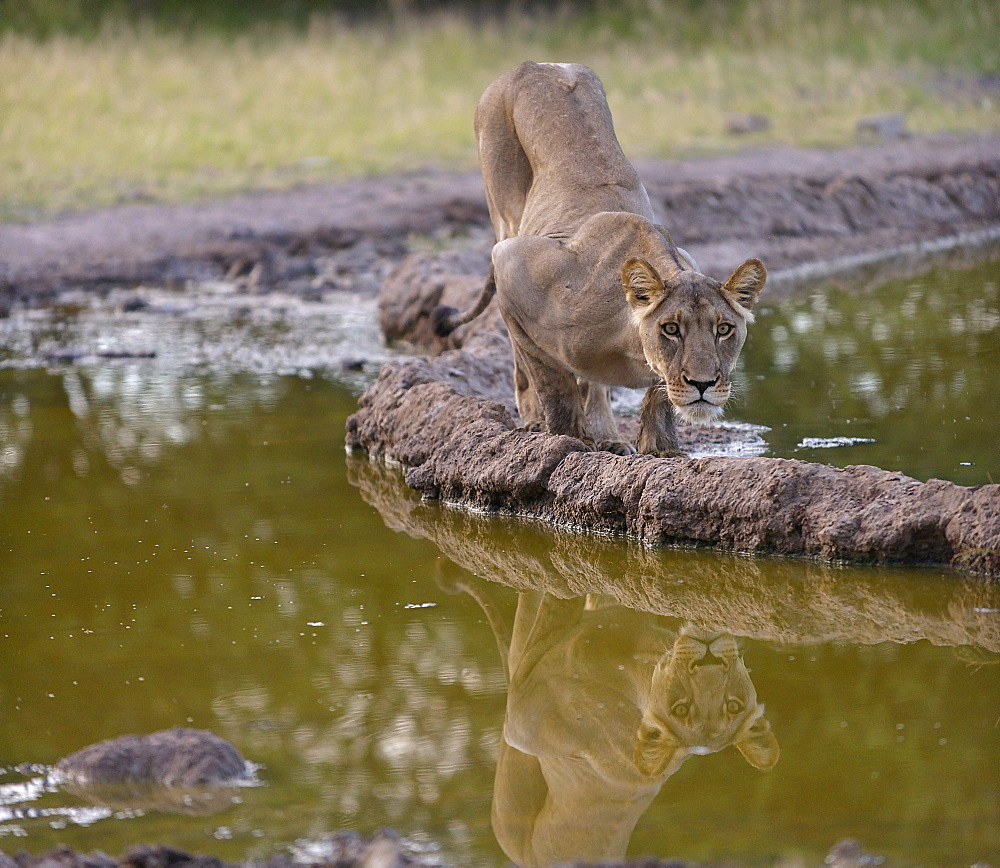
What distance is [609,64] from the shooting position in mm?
23344

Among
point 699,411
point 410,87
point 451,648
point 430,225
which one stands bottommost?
point 410,87

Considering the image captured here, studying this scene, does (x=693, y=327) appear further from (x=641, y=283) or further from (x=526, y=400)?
(x=526, y=400)

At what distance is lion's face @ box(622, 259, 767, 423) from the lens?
18.8ft

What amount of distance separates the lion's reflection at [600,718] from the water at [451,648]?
14mm

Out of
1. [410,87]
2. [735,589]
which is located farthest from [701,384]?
[410,87]

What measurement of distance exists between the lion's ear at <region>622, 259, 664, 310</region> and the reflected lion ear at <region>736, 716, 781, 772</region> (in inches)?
82.1

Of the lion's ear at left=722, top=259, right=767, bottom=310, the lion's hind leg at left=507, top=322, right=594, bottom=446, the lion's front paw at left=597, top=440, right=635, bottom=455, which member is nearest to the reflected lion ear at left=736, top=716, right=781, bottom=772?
the lion's ear at left=722, top=259, right=767, bottom=310

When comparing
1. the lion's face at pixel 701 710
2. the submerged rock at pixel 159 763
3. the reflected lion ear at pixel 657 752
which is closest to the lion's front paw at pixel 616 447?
the lion's face at pixel 701 710

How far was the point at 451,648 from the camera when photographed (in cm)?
499

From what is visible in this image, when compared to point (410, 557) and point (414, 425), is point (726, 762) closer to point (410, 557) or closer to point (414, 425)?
point (410, 557)

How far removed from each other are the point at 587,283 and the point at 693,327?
697 mm

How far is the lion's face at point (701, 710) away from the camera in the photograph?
13.5 ft

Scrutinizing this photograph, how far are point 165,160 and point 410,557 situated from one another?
41.4 ft

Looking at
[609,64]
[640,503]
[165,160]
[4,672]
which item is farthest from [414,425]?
[609,64]
